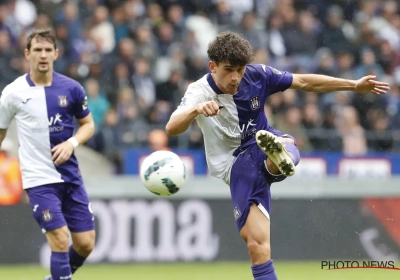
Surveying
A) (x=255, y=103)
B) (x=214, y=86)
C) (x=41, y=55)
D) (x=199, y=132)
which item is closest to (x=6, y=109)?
(x=41, y=55)

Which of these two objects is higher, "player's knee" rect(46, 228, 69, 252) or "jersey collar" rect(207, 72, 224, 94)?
"jersey collar" rect(207, 72, 224, 94)

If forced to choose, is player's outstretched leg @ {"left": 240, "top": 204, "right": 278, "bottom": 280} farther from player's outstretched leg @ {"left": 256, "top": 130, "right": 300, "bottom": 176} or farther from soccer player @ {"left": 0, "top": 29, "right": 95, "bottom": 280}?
soccer player @ {"left": 0, "top": 29, "right": 95, "bottom": 280}

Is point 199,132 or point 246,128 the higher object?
point 246,128

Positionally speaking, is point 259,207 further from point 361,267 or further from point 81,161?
point 81,161

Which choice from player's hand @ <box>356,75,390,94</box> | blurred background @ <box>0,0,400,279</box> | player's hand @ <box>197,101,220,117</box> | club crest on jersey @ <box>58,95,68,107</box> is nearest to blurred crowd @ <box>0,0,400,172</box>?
blurred background @ <box>0,0,400,279</box>

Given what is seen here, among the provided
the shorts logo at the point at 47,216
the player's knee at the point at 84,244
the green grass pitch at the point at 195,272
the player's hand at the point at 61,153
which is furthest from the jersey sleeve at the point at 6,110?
the green grass pitch at the point at 195,272

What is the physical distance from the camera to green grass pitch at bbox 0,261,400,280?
1080 centimetres

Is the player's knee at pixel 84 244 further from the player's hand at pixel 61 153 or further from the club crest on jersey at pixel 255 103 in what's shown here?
the club crest on jersey at pixel 255 103

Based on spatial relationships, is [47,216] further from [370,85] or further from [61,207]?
[370,85]

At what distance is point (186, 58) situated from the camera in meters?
15.9

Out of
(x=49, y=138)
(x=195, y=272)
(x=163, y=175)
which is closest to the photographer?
(x=163, y=175)

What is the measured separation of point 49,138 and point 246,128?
1.90 metres

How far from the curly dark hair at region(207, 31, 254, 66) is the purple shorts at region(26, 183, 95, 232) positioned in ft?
6.78

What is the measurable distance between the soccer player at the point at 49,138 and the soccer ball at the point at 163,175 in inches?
32.6
